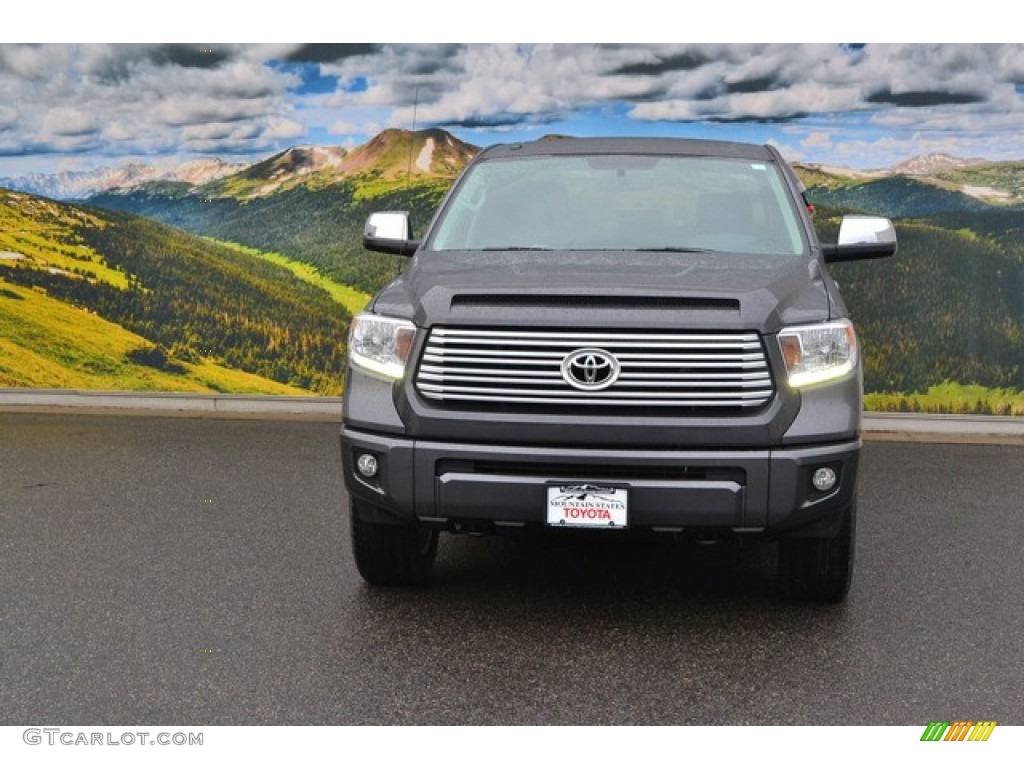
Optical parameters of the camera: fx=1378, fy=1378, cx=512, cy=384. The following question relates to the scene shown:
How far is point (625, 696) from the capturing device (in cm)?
464

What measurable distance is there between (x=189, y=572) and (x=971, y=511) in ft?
14.8

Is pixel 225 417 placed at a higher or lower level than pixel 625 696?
lower

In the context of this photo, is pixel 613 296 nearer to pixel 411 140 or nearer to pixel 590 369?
pixel 590 369

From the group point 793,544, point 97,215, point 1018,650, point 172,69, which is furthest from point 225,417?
point 1018,650

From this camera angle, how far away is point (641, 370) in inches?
201

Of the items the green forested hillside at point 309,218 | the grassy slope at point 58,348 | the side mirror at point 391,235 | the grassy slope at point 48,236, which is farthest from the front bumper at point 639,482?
the grassy slope at point 48,236

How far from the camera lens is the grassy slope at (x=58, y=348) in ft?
40.3

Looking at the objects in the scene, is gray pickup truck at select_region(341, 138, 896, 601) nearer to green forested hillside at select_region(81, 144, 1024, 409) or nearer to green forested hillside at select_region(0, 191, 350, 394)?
green forested hillside at select_region(81, 144, 1024, 409)

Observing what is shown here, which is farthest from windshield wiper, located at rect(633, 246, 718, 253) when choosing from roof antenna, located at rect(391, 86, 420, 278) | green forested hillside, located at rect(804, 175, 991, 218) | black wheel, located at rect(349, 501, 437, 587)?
roof antenna, located at rect(391, 86, 420, 278)

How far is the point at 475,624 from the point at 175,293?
24.4 feet

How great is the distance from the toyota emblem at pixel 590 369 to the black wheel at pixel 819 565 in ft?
3.53

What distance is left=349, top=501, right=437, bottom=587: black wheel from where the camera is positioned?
18.9ft

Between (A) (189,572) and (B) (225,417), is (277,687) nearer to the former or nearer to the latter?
(A) (189,572)

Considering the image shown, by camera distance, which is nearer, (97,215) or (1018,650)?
(1018,650)
